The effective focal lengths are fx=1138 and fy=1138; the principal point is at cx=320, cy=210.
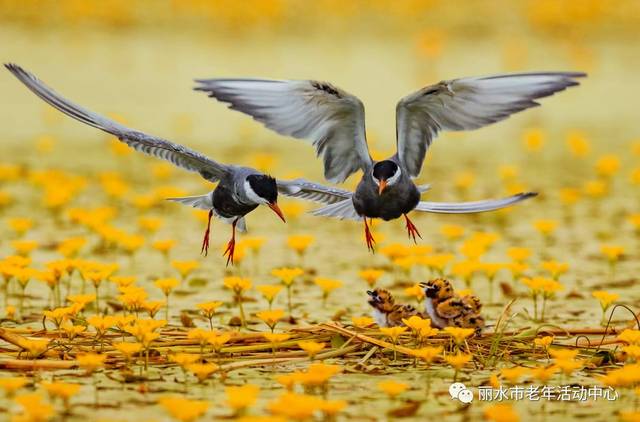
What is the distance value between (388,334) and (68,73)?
31.4ft

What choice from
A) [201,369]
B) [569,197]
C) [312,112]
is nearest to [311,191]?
[312,112]

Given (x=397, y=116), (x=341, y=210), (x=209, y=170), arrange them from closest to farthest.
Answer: (x=397, y=116)
(x=209, y=170)
(x=341, y=210)

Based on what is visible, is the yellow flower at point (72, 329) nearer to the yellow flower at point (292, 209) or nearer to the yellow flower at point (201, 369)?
the yellow flower at point (201, 369)

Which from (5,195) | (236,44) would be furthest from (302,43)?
(5,195)

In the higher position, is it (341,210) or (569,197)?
(569,197)

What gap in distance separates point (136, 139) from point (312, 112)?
27.0 inches

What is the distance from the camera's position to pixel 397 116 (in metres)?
4.39

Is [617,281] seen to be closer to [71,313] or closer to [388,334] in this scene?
[388,334]

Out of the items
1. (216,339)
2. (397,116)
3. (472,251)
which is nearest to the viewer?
(216,339)

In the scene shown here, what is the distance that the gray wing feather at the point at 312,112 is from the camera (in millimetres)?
4266

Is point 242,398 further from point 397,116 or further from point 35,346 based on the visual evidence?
point 397,116

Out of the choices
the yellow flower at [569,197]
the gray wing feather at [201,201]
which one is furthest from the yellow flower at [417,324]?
the yellow flower at [569,197]

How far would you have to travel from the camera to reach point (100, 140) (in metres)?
11.2

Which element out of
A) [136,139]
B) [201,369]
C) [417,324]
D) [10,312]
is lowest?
[201,369]
